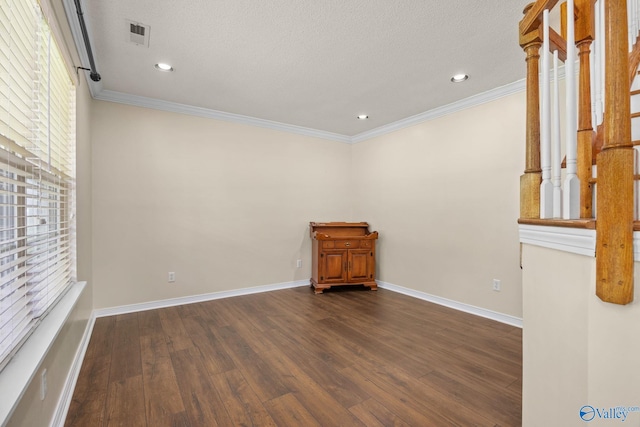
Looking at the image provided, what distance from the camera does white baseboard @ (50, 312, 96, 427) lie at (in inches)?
62.4

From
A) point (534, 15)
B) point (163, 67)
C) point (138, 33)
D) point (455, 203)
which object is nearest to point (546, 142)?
point (534, 15)

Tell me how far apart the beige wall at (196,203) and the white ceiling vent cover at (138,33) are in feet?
4.44

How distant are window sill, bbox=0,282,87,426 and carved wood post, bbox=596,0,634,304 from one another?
5.78 ft

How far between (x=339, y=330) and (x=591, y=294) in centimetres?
229

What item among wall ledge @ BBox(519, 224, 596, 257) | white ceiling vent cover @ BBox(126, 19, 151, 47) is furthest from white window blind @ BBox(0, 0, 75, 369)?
wall ledge @ BBox(519, 224, 596, 257)

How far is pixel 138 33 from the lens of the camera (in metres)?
2.20

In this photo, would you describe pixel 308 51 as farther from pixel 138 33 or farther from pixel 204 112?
pixel 204 112

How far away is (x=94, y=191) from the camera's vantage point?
3193mm

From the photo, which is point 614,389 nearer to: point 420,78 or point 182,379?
point 182,379

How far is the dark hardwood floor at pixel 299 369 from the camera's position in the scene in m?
1.71

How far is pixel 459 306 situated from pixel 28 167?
3.94 meters

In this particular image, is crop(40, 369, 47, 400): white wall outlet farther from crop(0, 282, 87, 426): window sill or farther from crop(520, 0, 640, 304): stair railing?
crop(520, 0, 640, 304): stair railing

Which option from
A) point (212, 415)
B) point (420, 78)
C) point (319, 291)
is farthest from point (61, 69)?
point (319, 291)

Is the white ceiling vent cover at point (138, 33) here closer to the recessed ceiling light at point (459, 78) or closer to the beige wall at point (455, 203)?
the recessed ceiling light at point (459, 78)
